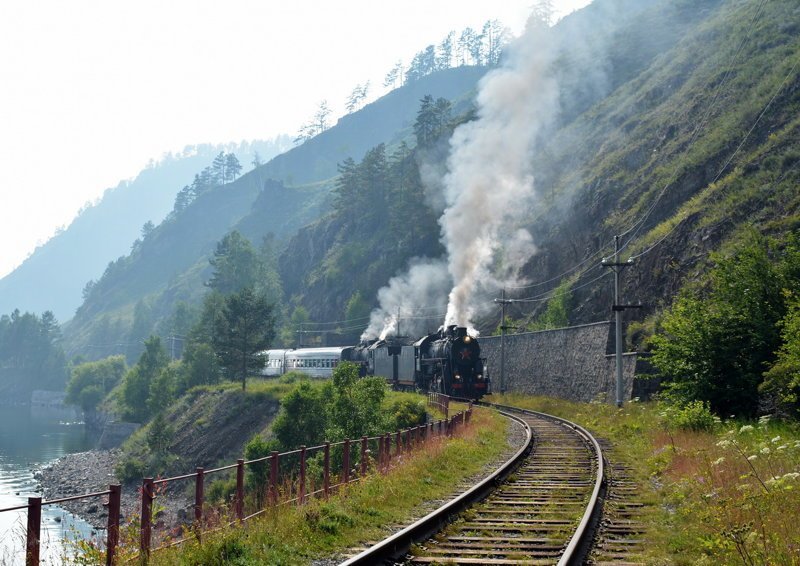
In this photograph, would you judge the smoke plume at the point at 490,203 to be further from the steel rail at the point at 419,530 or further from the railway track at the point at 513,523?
the steel rail at the point at 419,530

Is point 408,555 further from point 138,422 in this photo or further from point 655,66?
point 655,66

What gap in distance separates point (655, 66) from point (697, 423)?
87983 mm

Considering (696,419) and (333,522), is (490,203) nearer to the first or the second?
(696,419)

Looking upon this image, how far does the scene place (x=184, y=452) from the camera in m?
67.6

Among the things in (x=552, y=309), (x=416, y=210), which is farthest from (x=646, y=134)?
(x=416, y=210)

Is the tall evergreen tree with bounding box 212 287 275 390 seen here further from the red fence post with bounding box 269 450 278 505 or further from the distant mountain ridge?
the red fence post with bounding box 269 450 278 505

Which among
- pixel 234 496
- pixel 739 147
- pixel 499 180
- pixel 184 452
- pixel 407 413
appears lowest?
pixel 184 452

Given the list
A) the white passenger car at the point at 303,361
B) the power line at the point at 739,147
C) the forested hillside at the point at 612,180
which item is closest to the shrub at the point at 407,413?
the forested hillside at the point at 612,180

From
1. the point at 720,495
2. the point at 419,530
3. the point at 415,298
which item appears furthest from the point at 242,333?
the point at 720,495

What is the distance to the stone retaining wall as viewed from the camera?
41812mm

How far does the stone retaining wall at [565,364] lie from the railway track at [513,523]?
73.6 feet

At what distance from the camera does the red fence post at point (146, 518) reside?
978cm

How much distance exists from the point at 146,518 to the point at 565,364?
40350 mm

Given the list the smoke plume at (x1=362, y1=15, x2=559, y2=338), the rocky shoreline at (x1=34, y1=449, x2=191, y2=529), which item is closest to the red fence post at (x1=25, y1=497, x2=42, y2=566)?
the rocky shoreline at (x1=34, y1=449, x2=191, y2=529)
